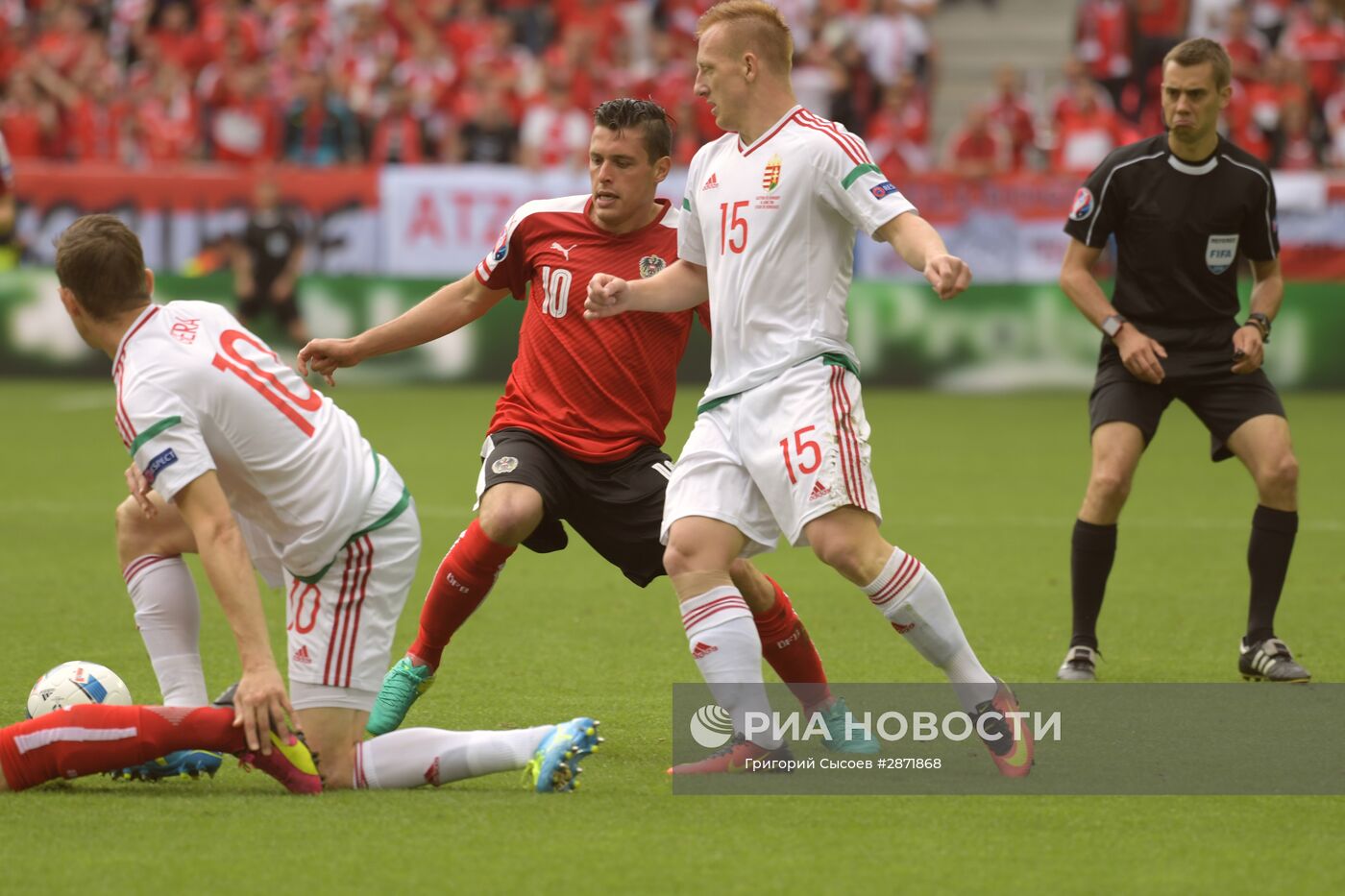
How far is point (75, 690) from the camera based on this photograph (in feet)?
16.9

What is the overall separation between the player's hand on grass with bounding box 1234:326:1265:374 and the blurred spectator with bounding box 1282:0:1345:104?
13.1 metres

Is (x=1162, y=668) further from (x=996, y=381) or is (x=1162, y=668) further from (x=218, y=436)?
(x=996, y=381)

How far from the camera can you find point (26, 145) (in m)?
19.8

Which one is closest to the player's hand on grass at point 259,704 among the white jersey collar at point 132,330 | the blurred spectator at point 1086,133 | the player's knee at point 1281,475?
the white jersey collar at point 132,330

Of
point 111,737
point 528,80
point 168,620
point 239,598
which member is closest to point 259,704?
point 239,598

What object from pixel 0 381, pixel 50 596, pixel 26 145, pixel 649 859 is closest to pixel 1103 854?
pixel 649 859

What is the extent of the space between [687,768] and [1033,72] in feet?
58.5

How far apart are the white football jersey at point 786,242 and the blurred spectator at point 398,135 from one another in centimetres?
1452

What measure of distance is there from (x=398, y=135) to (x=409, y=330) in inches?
552

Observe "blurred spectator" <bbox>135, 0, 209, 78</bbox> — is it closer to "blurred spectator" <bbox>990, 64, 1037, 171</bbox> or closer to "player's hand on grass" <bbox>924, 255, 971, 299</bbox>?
"blurred spectator" <bbox>990, 64, 1037, 171</bbox>

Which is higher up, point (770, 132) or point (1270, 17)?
point (1270, 17)

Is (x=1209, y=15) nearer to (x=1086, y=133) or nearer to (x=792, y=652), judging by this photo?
(x=1086, y=133)

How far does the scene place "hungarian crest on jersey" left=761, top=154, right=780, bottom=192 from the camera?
4.96 metres

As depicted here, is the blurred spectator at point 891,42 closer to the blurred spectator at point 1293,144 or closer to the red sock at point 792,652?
the blurred spectator at point 1293,144
